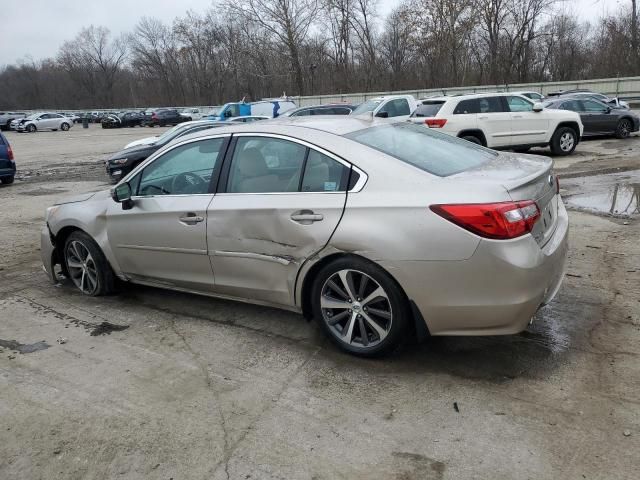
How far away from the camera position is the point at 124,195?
4707 millimetres

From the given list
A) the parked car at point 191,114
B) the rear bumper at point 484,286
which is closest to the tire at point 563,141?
the rear bumper at point 484,286

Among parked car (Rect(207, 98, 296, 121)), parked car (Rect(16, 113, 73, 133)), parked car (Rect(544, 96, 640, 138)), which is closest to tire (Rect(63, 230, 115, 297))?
parked car (Rect(544, 96, 640, 138))

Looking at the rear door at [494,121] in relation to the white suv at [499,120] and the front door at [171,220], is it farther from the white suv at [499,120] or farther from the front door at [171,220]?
the front door at [171,220]

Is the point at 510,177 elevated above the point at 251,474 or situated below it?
above

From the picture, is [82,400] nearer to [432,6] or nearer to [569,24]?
[432,6]

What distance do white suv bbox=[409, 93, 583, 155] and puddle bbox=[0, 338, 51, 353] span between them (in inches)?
446

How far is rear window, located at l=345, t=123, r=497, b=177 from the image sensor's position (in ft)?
11.9

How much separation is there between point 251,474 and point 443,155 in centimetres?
246

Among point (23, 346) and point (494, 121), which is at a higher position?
point (494, 121)

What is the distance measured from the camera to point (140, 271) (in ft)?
15.6

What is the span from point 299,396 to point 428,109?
40.5 ft

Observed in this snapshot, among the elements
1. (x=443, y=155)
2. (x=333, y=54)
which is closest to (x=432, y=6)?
(x=333, y=54)

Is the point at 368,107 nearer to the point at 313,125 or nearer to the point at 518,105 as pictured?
the point at 518,105

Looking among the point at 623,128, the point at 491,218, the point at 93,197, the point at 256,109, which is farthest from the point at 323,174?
the point at 256,109
